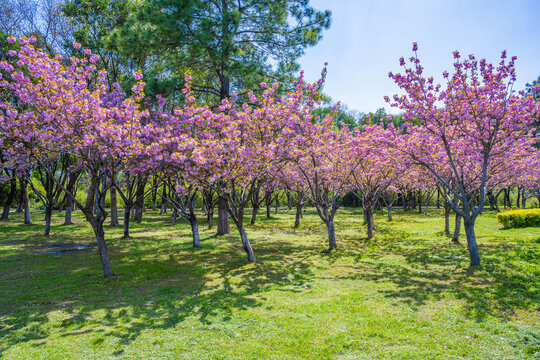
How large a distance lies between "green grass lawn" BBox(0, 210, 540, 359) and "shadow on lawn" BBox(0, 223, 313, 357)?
0.05m

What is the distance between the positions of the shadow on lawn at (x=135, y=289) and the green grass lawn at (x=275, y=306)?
0.15 ft

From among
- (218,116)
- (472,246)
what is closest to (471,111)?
(472,246)

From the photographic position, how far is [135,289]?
28.9ft

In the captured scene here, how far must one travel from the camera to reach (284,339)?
554cm

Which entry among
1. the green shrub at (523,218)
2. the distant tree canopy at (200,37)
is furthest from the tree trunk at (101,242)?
the green shrub at (523,218)

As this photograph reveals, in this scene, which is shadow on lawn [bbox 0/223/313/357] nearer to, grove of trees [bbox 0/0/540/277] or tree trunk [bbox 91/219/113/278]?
tree trunk [bbox 91/219/113/278]

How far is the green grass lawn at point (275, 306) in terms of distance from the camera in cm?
523

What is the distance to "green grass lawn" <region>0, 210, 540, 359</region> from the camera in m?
5.23

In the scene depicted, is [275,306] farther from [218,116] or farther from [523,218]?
[523,218]

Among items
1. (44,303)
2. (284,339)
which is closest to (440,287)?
(284,339)

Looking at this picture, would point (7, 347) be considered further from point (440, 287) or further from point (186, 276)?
point (440, 287)

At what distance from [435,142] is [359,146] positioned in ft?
13.7

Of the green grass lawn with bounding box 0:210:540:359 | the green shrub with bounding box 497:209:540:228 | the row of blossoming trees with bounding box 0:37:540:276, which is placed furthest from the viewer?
the green shrub with bounding box 497:209:540:228

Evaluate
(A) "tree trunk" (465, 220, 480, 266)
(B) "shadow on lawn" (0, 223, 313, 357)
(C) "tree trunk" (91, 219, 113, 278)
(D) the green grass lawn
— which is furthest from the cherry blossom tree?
(C) "tree trunk" (91, 219, 113, 278)
